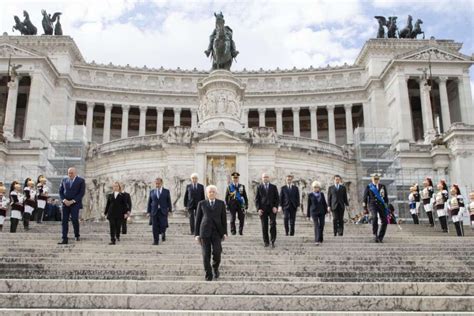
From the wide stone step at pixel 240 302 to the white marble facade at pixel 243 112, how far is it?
16694 mm

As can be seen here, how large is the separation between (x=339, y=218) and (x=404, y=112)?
142 ft

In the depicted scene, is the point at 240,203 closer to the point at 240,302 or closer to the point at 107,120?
A: the point at 240,302

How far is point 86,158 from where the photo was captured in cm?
3083

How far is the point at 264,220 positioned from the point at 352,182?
61.7ft

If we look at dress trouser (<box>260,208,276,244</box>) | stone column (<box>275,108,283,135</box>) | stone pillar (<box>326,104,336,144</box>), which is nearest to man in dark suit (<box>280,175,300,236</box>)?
dress trouser (<box>260,208,276,244</box>)

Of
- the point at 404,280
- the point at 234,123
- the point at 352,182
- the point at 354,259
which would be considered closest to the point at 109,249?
the point at 354,259

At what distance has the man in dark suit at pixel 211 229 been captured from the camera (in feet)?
31.7

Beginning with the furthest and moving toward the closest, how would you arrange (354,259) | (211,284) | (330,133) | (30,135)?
(330,133) < (30,135) < (354,259) < (211,284)

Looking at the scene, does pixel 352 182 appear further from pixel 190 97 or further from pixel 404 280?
pixel 190 97

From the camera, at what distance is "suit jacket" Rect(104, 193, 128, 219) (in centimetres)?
1359

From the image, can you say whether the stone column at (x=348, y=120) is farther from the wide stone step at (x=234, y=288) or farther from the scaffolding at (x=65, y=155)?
the wide stone step at (x=234, y=288)

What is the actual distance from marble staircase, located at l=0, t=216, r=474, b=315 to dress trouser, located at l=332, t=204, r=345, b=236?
2.64 feet

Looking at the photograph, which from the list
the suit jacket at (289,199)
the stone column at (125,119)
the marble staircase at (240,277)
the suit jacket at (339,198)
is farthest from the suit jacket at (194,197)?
the stone column at (125,119)

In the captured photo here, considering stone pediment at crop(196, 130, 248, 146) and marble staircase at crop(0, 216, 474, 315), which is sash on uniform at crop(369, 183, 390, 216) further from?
stone pediment at crop(196, 130, 248, 146)
